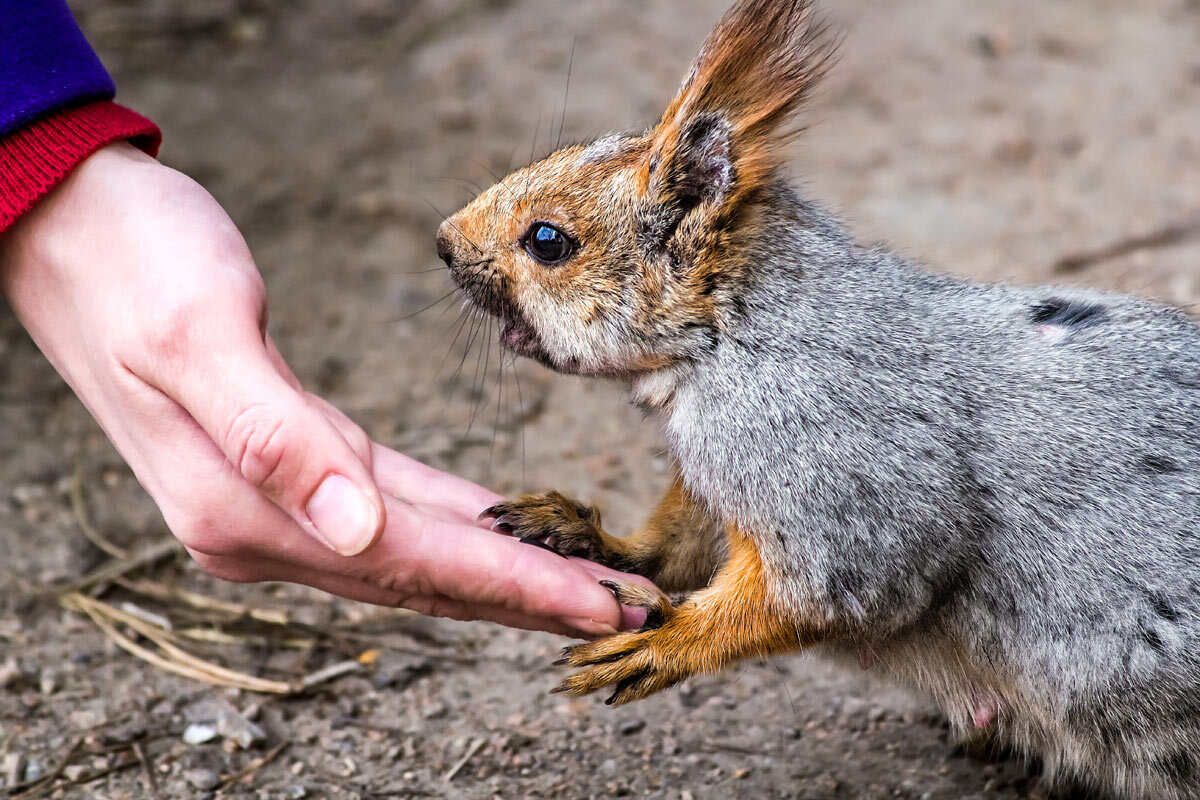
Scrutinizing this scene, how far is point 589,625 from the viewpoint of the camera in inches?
88.0

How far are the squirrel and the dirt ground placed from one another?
324mm

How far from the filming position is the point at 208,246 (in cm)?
218

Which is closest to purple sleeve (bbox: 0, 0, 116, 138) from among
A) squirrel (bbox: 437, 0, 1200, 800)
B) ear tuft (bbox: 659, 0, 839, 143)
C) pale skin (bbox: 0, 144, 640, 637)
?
pale skin (bbox: 0, 144, 640, 637)

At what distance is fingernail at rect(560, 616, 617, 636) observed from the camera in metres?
2.22

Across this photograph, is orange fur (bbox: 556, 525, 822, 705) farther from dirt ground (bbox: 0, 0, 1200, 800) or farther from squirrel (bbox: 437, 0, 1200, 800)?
Result: dirt ground (bbox: 0, 0, 1200, 800)

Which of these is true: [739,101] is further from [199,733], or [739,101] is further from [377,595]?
[199,733]

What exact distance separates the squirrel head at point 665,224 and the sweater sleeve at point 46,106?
0.77 meters

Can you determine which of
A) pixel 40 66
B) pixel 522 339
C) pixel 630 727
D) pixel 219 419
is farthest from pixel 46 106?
pixel 630 727

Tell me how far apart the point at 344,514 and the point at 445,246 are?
2.79ft

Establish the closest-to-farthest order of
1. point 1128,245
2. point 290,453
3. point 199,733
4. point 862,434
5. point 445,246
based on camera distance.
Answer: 1. point 290,453
2. point 862,434
3. point 445,246
4. point 199,733
5. point 1128,245

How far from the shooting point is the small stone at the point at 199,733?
279 centimetres

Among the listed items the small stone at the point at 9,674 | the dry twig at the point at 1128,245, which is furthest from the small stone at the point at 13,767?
the dry twig at the point at 1128,245

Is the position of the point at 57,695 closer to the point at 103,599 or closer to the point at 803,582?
the point at 103,599

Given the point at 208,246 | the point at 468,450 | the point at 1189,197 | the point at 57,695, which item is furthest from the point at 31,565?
the point at 1189,197
